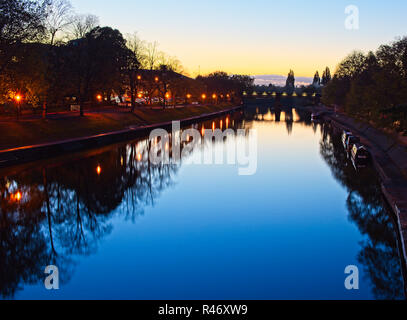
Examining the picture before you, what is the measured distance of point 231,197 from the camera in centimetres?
2267

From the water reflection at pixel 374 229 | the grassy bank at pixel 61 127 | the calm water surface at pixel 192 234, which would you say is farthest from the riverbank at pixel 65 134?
the water reflection at pixel 374 229

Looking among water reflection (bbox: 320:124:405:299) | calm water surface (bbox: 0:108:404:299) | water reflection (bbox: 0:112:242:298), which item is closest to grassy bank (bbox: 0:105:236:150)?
water reflection (bbox: 0:112:242:298)

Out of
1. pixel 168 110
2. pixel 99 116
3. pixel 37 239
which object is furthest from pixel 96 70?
pixel 37 239

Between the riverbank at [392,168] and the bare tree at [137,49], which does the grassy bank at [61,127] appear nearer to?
the bare tree at [137,49]

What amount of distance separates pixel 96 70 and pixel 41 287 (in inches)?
1788

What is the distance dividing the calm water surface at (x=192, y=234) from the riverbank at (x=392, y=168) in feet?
3.17

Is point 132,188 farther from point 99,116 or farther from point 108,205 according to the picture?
point 99,116

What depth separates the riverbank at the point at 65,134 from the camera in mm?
32906

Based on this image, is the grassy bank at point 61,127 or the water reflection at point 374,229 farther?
the grassy bank at point 61,127

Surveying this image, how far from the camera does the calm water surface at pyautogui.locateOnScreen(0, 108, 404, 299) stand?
1189cm

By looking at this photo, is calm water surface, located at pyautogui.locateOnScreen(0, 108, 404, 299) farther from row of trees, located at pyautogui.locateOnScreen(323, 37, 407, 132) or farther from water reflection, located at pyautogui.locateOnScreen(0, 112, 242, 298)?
row of trees, located at pyautogui.locateOnScreen(323, 37, 407, 132)

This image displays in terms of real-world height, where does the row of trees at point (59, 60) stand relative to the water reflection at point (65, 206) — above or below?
above

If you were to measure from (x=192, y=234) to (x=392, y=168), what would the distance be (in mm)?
19024

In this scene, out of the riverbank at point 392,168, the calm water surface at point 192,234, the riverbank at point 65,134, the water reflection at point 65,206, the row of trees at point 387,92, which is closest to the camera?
the calm water surface at point 192,234
